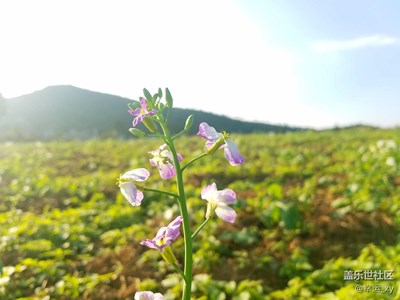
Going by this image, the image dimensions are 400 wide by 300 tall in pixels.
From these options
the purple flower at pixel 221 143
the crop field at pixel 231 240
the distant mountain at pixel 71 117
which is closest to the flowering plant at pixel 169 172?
the purple flower at pixel 221 143

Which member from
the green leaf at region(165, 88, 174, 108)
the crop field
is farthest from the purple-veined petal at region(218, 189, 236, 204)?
the crop field

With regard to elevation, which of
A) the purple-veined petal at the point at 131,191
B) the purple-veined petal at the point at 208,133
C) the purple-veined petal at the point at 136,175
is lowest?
the purple-veined petal at the point at 131,191

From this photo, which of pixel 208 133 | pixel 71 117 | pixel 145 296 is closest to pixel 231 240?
pixel 145 296

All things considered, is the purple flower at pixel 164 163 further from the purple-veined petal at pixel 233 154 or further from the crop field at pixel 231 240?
the crop field at pixel 231 240

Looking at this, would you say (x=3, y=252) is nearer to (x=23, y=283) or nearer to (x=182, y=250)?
(x=23, y=283)

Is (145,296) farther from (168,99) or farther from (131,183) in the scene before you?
(168,99)

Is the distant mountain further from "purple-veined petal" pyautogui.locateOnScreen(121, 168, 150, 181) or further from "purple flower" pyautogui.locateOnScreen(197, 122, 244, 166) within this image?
"purple-veined petal" pyautogui.locateOnScreen(121, 168, 150, 181)

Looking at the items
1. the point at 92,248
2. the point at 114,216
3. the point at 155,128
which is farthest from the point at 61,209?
the point at 155,128
